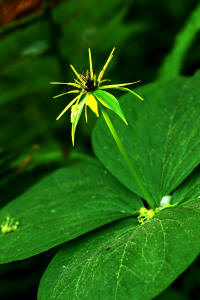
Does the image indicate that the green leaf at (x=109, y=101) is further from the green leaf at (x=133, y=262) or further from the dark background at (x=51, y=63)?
the dark background at (x=51, y=63)

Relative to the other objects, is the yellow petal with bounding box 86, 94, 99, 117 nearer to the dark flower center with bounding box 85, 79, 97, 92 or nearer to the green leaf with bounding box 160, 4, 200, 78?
the dark flower center with bounding box 85, 79, 97, 92

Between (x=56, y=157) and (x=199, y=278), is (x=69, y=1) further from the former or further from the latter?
(x=199, y=278)

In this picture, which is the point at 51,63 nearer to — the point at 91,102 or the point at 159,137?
the point at 159,137

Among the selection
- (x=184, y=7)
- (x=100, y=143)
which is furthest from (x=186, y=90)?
(x=184, y=7)

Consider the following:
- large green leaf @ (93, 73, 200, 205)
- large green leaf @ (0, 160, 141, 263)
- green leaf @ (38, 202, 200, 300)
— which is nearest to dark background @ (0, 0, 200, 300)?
large green leaf @ (0, 160, 141, 263)

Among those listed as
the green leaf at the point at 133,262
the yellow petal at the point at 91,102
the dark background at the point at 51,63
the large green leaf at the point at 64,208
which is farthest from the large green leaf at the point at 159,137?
the dark background at the point at 51,63
